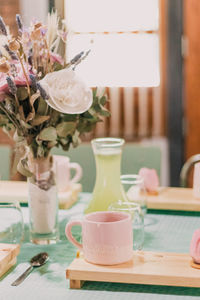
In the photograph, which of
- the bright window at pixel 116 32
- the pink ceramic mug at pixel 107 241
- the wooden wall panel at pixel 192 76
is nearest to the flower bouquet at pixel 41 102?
the pink ceramic mug at pixel 107 241

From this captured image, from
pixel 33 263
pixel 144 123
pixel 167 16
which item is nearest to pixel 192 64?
pixel 167 16

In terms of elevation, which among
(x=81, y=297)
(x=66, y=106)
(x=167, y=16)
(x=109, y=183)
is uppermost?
(x=167, y=16)

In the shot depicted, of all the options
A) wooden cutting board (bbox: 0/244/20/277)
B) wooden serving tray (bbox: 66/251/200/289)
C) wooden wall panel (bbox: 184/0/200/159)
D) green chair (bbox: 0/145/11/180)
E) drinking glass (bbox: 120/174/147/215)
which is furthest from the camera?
wooden wall panel (bbox: 184/0/200/159)

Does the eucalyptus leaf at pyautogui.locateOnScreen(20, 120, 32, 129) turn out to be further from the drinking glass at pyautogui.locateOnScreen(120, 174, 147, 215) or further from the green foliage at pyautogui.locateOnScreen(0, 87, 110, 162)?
the drinking glass at pyautogui.locateOnScreen(120, 174, 147, 215)

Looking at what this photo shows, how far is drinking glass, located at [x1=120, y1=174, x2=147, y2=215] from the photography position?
1.51m

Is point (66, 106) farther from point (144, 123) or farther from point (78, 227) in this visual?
point (144, 123)

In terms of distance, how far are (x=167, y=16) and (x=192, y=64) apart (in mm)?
357

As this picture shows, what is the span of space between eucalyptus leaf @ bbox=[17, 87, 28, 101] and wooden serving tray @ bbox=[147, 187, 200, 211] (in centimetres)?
55

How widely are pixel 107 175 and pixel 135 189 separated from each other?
0.46 ft

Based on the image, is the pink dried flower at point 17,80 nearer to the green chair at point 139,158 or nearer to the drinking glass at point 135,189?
the drinking glass at point 135,189

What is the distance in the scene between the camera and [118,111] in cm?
423

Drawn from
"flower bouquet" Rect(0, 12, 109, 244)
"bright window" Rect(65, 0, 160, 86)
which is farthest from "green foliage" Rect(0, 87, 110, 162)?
"bright window" Rect(65, 0, 160, 86)

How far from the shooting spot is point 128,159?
7.22 feet

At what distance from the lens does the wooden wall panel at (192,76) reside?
3686mm
